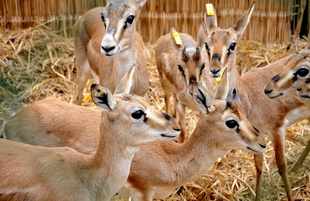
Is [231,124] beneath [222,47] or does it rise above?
beneath

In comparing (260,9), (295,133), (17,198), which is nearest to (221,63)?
(295,133)

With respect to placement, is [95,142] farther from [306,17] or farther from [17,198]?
[306,17]

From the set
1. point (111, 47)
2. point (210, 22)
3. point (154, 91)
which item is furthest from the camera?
point (154, 91)

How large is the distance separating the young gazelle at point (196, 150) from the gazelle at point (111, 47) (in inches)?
44.0

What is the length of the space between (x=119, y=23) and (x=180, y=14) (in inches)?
133

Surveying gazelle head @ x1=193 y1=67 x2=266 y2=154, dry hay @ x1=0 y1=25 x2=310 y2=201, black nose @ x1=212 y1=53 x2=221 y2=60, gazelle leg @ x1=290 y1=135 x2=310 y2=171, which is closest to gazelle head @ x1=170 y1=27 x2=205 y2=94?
black nose @ x1=212 y1=53 x2=221 y2=60

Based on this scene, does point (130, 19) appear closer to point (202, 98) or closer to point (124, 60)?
point (124, 60)

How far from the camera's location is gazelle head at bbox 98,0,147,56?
431 cm

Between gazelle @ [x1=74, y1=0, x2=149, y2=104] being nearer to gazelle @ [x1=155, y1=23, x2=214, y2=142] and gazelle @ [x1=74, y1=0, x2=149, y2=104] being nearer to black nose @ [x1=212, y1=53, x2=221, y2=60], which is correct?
gazelle @ [x1=155, y1=23, x2=214, y2=142]

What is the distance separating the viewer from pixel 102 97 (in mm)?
3135

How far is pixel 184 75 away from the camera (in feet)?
15.9

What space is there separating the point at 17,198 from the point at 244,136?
1922 mm

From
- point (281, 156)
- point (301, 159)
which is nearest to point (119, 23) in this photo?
point (281, 156)

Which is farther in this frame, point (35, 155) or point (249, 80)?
point (249, 80)
